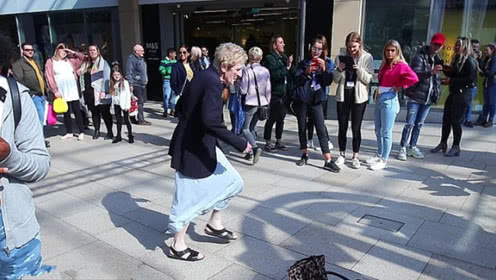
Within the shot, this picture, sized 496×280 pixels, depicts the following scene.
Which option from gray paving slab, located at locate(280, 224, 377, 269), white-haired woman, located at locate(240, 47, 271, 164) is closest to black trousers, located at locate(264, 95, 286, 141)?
white-haired woman, located at locate(240, 47, 271, 164)

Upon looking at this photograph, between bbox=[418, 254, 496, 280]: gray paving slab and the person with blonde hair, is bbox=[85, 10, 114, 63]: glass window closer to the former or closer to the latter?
the person with blonde hair

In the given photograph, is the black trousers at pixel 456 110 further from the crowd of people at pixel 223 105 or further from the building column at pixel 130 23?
the building column at pixel 130 23

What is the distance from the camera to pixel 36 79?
5.90 m

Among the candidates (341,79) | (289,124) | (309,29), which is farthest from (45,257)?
(309,29)

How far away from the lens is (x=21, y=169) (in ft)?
5.46

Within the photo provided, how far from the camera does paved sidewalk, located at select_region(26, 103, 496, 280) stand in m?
3.04

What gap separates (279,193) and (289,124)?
4241mm

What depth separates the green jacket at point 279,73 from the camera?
6.04 meters

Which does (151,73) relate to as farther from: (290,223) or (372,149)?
(290,223)

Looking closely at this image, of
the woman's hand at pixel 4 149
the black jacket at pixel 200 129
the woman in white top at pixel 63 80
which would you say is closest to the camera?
the woman's hand at pixel 4 149

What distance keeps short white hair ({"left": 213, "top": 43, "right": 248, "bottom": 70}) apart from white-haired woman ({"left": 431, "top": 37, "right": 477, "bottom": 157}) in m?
4.22

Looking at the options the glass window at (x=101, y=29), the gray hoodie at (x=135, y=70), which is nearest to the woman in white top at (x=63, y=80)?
the gray hoodie at (x=135, y=70)

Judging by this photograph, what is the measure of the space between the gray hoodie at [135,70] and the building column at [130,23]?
3.17 metres

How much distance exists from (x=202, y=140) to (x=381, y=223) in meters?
2.02
